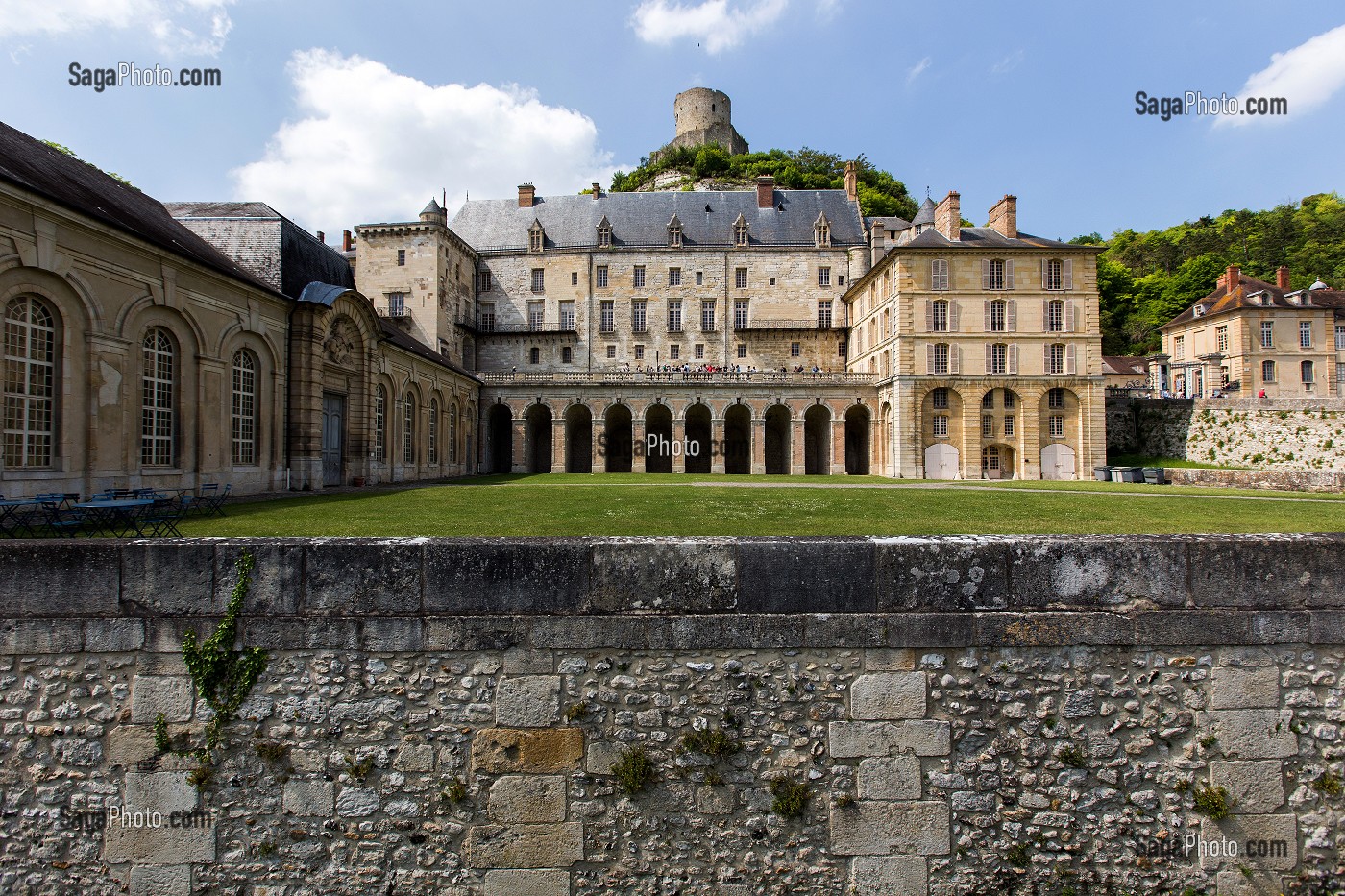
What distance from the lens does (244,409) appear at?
20547 mm

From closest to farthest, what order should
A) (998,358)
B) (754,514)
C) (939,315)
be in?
(754,514) → (939,315) → (998,358)

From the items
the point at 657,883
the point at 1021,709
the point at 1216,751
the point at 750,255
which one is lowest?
the point at 657,883

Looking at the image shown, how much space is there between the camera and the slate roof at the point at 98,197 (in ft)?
46.2

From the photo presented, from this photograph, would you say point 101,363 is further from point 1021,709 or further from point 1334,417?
point 1334,417

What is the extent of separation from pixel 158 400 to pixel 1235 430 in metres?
48.1

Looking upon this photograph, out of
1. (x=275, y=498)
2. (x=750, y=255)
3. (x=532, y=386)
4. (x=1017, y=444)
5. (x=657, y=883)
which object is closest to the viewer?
(x=657, y=883)

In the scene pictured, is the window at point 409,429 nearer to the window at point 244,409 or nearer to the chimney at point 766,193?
the window at point 244,409

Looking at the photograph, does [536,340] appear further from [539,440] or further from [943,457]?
[943,457]

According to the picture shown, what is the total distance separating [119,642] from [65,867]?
5.03 ft

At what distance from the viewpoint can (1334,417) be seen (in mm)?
32188

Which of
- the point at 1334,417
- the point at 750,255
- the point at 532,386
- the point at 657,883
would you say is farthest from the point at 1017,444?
the point at 657,883

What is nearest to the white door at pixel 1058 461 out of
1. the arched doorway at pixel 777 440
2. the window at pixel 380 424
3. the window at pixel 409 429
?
the arched doorway at pixel 777 440

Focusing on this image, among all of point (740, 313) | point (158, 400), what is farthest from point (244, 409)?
point (740, 313)

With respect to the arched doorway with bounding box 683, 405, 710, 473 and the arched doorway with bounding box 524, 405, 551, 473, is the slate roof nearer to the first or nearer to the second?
the arched doorway with bounding box 524, 405, 551, 473
